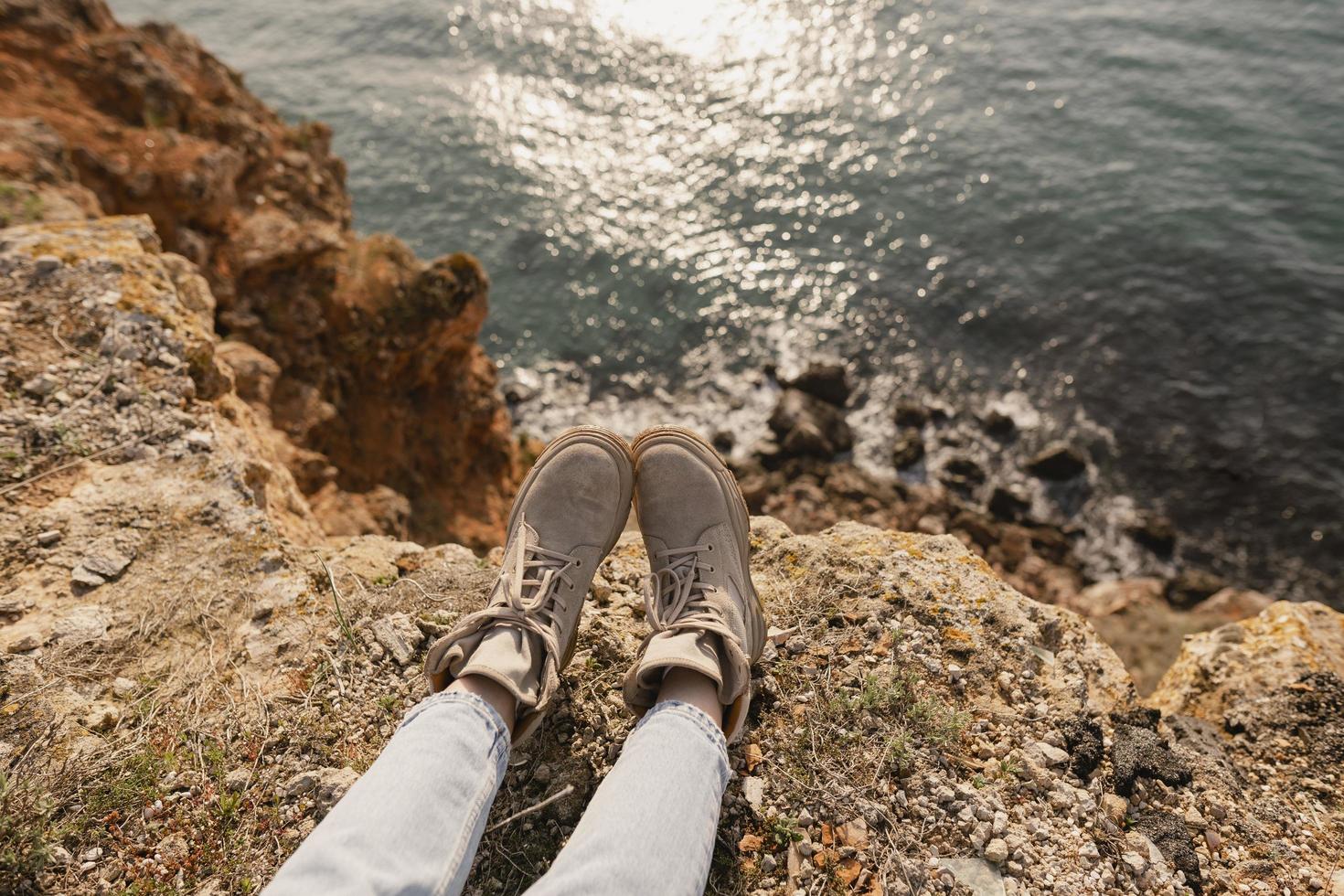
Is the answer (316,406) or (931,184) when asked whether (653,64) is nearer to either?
(931,184)

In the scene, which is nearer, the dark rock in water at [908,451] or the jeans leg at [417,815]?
the jeans leg at [417,815]

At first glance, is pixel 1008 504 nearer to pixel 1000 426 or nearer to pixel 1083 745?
pixel 1000 426

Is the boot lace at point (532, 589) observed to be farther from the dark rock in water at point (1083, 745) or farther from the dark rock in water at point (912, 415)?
the dark rock in water at point (912, 415)

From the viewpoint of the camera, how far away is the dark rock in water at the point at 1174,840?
249 centimetres

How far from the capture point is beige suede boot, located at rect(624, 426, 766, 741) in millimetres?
2596

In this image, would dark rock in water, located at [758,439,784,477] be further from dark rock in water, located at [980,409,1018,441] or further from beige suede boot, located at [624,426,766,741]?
beige suede boot, located at [624,426,766,741]

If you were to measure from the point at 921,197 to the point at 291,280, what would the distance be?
11.4 m

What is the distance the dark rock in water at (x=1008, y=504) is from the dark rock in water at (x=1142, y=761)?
738 centimetres

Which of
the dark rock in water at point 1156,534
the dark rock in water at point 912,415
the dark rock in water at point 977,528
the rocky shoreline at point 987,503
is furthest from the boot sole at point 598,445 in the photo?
the dark rock in water at point 1156,534

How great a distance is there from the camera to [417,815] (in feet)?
6.67

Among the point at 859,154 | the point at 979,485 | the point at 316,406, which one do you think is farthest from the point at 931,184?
the point at 316,406

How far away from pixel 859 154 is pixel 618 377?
296 inches

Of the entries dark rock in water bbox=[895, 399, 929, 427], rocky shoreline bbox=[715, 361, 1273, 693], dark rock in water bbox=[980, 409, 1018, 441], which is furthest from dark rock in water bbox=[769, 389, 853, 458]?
dark rock in water bbox=[980, 409, 1018, 441]

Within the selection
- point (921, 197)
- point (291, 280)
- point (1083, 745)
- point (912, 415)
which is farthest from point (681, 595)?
point (921, 197)
